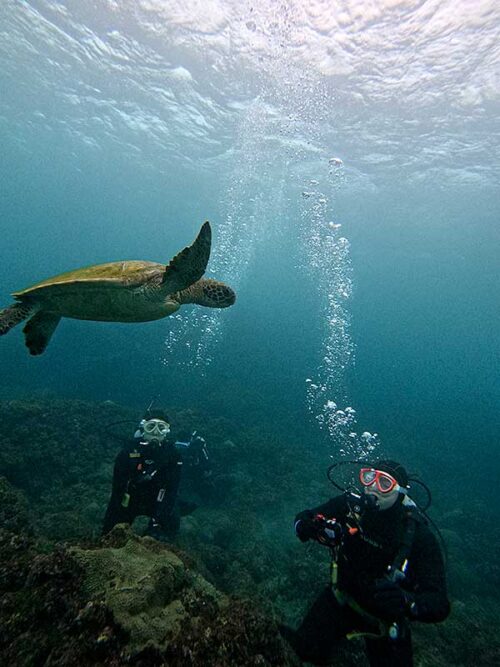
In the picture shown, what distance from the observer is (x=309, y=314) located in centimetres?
15762

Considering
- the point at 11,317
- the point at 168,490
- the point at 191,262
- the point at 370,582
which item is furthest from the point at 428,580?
the point at 11,317

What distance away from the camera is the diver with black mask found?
4535 mm

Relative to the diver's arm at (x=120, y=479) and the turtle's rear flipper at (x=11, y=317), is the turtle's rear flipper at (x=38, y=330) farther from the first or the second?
the diver's arm at (x=120, y=479)

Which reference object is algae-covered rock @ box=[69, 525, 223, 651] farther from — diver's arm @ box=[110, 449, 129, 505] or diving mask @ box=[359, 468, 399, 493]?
diver's arm @ box=[110, 449, 129, 505]

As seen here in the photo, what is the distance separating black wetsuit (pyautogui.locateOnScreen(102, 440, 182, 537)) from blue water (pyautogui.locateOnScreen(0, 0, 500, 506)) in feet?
42.1

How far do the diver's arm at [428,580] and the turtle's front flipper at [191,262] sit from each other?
11.5 ft

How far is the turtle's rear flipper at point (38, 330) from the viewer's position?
4.56 metres

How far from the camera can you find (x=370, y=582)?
3143 mm

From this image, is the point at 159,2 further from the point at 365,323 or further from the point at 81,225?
the point at 365,323

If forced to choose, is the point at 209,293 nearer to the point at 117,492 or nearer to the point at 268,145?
the point at 117,492

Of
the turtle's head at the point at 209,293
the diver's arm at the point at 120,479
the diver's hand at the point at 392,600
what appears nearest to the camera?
the diver's hand at the point at 392,600

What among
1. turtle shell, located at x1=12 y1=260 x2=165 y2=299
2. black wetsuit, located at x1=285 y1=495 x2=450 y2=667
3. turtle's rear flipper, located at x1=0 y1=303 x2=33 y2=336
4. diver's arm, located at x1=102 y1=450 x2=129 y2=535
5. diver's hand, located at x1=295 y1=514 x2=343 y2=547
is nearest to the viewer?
black wetsuit, located at x1=285 y1=495 x2=450 y2=667

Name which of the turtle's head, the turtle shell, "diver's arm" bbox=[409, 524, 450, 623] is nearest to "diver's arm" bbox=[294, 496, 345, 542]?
"diver's arm" bbox=[409, 524, 450, 623]

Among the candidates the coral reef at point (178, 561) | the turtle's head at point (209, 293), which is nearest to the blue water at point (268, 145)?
the coral reef at point (178, 561)
